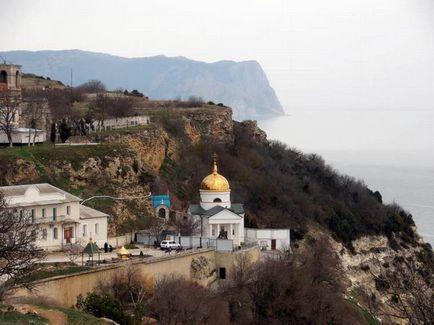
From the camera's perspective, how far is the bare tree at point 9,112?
26.4m

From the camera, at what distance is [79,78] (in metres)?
122

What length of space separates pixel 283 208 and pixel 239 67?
110497 millimetres

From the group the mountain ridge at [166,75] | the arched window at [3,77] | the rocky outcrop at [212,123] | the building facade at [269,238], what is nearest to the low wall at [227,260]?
the building facade at [269,238]

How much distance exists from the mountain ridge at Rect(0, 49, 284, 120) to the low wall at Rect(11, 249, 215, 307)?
92555 millimetres

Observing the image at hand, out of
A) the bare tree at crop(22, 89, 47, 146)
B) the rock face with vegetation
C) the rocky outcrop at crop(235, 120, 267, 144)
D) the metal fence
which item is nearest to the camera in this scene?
the metal fence

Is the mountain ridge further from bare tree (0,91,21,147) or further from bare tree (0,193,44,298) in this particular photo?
bare tree (0,193,44,298)

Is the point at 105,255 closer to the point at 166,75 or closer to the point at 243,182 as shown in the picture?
the point at 243,182

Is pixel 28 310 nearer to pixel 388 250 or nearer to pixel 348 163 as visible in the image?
pixel 388 250

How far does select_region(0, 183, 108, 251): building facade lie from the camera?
2041cm

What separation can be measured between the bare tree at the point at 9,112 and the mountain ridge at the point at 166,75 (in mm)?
84767

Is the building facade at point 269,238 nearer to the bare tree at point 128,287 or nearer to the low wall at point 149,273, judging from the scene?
the low wall at point 149,273

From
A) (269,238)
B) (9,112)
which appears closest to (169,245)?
(269,238)

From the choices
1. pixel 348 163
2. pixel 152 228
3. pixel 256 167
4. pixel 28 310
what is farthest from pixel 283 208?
pixel 348 163

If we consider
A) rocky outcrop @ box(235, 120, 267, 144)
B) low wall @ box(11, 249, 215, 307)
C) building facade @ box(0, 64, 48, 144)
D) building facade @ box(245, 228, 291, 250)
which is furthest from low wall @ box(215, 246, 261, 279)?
rocky outcrop @ box(235, 120, 267, 144)
